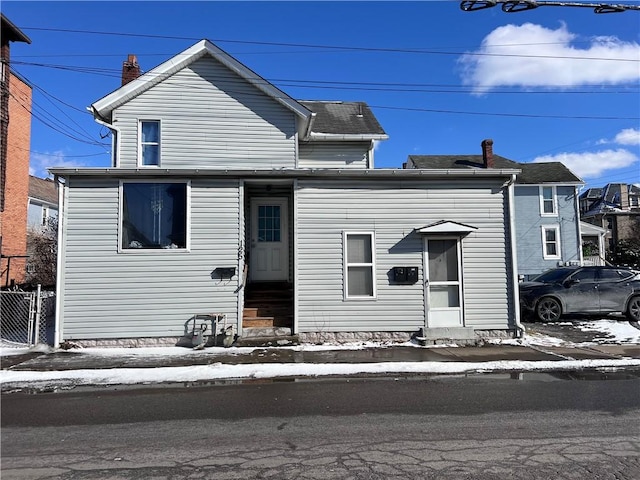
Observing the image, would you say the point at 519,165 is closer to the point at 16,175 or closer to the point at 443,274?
the point at 443,274

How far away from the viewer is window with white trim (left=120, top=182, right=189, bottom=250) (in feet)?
30.1

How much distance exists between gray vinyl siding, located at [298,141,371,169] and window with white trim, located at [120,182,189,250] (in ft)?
19.1

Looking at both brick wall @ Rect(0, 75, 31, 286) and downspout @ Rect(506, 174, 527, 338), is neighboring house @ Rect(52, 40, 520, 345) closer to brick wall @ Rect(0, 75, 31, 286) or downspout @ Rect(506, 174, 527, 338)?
downspout @ Rect(506, 174, 527, 338)

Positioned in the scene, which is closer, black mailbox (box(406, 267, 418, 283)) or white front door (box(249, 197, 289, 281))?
black mailbox (box(406, 267, 418, 283))

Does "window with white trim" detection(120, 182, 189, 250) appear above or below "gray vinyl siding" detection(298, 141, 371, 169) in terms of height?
below

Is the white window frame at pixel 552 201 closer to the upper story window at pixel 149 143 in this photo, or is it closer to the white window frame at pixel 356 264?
the white window frame at pixel 356 264

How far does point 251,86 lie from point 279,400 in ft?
30.9

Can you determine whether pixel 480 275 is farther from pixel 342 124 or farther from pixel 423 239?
pixel 342 124

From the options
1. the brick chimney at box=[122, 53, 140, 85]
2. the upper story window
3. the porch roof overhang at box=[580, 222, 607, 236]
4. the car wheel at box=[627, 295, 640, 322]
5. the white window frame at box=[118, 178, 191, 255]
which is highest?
the brick chimney at box=[122, 53, 140, 85]

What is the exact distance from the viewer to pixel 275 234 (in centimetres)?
1186

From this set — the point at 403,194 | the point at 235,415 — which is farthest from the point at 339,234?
the point at 235,415

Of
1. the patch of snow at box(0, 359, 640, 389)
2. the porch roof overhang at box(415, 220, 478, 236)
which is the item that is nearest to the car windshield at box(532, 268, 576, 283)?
the porch roof overhang at box(415, 220, 478, 236)

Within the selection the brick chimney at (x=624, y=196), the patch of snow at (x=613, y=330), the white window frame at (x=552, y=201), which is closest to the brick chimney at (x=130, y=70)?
the patch of snow at (x=613, y=330)

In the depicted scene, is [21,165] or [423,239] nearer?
[423,239]
